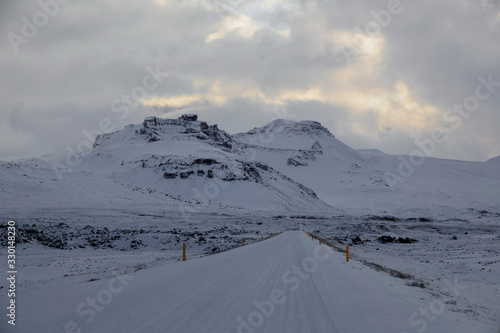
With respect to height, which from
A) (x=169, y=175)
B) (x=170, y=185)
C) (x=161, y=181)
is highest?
(x=169, y=175)

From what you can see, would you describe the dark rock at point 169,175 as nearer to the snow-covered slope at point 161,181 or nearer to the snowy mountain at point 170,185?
the snow-covered slope at point 161,181

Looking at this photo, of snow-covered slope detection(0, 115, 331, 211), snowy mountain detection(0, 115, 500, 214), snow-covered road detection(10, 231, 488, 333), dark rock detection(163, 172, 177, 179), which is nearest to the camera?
snow-covered road detection(10, 231, 488, 333)

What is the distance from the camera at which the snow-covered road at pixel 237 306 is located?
744 cm

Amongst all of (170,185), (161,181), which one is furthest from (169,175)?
(170,185)

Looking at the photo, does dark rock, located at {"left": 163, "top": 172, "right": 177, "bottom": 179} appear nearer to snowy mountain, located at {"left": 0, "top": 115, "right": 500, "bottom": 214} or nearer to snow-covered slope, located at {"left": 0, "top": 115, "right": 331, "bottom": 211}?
snow-covered slope, located at {"left": 0, "top": 115, "right": 331, "bottom": 211}

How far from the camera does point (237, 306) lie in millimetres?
8867

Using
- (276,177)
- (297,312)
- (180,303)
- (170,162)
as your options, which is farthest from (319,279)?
(276,177)

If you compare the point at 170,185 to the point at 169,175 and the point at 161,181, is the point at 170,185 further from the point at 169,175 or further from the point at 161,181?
the point at 169,175

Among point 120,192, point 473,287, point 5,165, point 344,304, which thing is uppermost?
point 5,165

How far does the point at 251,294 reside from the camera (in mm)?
10305

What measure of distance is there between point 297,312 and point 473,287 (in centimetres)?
990

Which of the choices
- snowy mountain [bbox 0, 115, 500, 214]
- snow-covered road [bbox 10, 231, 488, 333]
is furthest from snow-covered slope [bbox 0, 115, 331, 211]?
snow-covered road [bbox 10, 231, 488, 333]

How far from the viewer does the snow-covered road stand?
7441mm

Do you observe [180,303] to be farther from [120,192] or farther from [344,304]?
[120,192]
